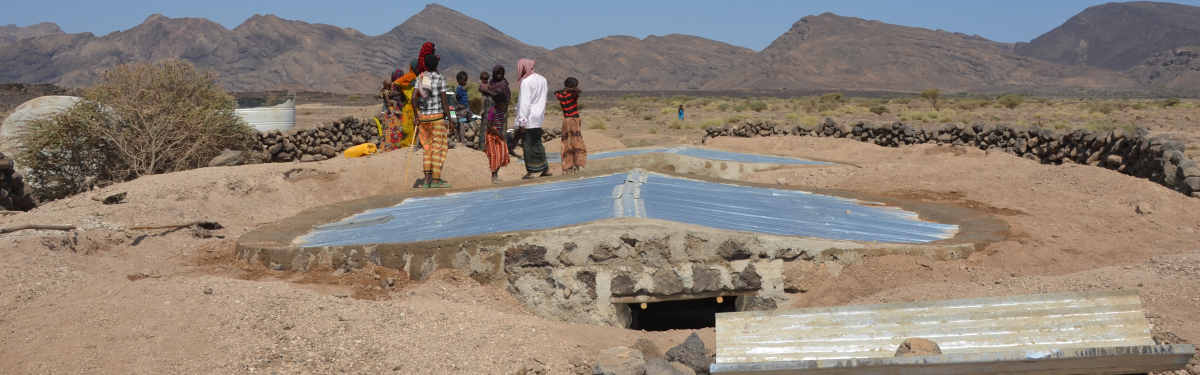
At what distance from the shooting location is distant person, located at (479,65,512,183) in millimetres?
9016

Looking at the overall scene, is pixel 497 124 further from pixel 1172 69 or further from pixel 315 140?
pixel 1172 69

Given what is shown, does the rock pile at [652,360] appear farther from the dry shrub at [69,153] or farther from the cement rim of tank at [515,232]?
the dry shrub at [69,153]

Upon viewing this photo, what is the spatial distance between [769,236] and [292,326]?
9.46ft

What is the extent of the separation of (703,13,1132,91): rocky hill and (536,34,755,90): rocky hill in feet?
27.7

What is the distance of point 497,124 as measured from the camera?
9273mm

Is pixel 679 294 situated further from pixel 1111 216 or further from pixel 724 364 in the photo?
pixel 1111 216

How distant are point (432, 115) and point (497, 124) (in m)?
0.98

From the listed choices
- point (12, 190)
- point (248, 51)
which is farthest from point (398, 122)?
point (248, 51)

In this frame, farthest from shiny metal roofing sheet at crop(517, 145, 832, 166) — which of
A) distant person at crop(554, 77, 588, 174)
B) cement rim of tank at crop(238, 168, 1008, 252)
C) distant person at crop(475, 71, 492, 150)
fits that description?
cement rim of tank at crop(238, 168, 1008, 252)

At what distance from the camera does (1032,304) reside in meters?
3.72

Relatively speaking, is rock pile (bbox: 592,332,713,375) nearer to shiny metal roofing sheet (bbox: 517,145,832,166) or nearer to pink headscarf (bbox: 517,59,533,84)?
pink headscarf (bbox: 517,59,533,84)

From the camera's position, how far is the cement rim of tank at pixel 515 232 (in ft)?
18.1

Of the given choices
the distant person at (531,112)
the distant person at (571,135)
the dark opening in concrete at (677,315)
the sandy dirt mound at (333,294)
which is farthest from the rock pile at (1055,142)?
the distant person at (531,112)

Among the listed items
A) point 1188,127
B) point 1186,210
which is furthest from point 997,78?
point 1186,210
